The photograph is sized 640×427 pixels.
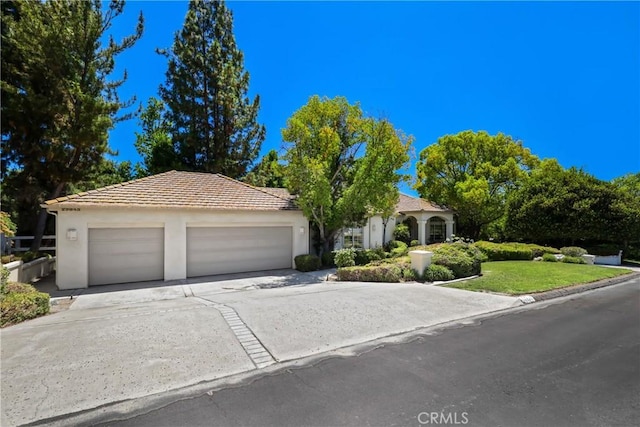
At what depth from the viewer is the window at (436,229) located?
29.4m

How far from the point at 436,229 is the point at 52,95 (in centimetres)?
2914

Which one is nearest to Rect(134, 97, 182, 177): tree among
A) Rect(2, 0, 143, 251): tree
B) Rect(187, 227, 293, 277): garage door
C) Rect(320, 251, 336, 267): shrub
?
Rect(2, 0, 143, 251): tree

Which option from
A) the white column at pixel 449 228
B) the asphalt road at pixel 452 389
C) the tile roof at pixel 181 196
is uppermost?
the tile roof at pixel 181 196

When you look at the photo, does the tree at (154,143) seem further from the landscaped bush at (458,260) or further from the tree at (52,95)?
the landscaped bush at (458,260)

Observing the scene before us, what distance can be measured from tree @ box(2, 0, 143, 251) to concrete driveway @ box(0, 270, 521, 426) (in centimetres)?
991

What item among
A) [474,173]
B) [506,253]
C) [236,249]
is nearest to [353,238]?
[236,249]

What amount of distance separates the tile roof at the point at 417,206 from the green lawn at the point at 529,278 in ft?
38.0

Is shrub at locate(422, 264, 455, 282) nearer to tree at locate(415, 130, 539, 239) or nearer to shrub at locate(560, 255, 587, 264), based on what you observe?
shrub at locate(560, 255, 587, 264)

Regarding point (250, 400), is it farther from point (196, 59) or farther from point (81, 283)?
point (196, 59)

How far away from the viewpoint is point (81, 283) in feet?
36.4

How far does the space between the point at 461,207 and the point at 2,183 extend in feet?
103

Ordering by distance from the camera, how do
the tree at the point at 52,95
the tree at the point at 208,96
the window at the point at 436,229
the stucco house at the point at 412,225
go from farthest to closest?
the window at the point at 436,229 < the tree at the point at 208,96 < the stucco house at the point at 412,225 < the tree at the point at 52,95

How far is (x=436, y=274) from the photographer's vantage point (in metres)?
12.3

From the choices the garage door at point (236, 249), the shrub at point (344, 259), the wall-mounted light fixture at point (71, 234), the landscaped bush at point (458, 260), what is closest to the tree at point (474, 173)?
the landscaped bush at point (458, 260)
